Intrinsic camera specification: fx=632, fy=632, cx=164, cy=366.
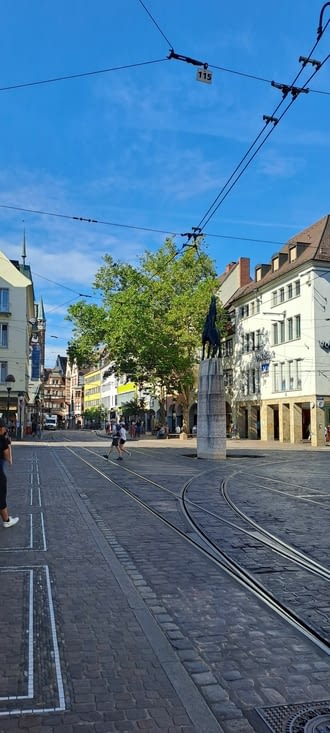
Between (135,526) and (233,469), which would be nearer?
(135,526)

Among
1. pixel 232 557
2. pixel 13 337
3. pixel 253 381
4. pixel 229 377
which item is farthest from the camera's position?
pixel 229 377

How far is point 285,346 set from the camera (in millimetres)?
45938

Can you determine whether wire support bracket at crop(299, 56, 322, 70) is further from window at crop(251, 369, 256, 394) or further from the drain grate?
window at crop(251, 369, 256, 394)

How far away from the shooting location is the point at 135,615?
538 centimetres

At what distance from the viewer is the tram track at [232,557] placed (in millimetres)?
5370

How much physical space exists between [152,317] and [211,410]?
2557 cm

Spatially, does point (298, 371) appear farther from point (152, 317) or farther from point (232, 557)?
point (232, 557)

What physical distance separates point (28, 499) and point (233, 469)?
10100 millimetres

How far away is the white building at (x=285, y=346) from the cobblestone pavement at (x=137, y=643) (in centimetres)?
3155

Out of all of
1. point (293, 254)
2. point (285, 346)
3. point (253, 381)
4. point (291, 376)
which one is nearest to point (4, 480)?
point (291, 376)

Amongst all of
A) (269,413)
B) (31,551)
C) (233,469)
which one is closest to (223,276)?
(269,413)

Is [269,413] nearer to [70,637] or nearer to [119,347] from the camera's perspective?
[119,347]

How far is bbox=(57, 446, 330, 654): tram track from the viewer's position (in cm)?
537

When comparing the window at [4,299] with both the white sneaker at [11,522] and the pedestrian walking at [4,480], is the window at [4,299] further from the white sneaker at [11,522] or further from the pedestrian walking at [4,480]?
the white sneaker at [11,522]
